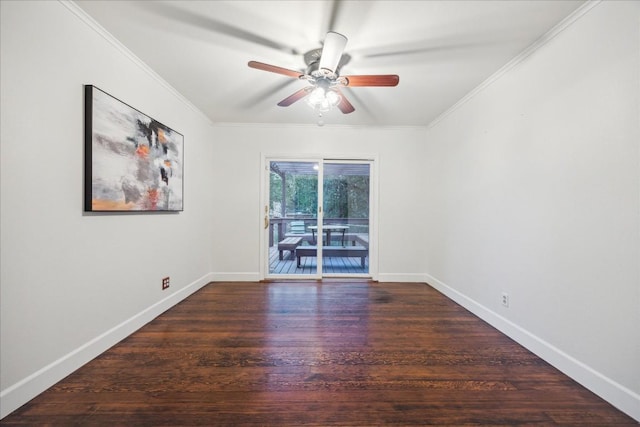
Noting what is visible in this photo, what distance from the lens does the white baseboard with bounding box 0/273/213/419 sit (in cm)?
132

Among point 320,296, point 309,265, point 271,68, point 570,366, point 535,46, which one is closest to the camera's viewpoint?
point 570,366

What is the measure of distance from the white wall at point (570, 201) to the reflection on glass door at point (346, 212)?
1.64 meters

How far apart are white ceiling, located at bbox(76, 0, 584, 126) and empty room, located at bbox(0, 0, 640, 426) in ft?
0.06

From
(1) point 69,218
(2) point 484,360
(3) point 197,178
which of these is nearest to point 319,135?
(3) point 197,178

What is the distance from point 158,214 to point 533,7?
3.44 meters

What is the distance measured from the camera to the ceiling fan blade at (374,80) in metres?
1.86

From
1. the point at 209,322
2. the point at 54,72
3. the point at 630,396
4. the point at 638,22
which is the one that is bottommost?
the point at 209,322

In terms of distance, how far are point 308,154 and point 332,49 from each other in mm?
2194

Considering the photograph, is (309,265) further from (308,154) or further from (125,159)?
(125,159)

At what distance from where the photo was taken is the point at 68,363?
1620 mm

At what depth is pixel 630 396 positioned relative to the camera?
1346 mm

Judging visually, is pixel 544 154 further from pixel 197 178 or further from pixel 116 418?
pixel 197 178

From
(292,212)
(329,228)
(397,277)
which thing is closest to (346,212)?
(329,228)

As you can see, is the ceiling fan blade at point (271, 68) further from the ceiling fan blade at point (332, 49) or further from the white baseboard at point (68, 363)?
the white baseboard at point (68, 363)
